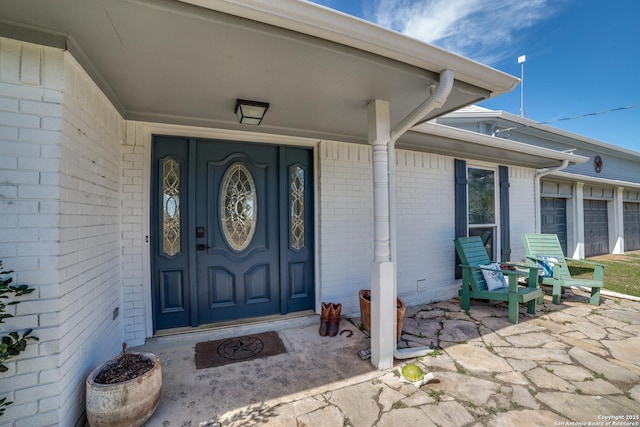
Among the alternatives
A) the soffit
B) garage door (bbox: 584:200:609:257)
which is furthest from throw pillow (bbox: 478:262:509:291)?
garage door (bbox: 584:200:609:257)

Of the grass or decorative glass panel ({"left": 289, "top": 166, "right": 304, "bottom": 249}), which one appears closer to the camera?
decorative glass panel ({"left": 289, "top": 166, "right": 304, "bottom": 249})

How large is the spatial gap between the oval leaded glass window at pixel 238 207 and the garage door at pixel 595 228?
8.86m

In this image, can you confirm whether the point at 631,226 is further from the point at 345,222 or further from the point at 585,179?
the point at 345,222

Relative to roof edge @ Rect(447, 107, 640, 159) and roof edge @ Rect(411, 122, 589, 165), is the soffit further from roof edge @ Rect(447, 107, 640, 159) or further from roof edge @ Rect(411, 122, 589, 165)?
roof edge @ Rect(447, 107, 640, 159)

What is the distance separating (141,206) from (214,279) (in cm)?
97

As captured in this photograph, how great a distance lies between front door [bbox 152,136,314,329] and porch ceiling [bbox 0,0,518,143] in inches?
19.1

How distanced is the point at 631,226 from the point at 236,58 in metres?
12.8

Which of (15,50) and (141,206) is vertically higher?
(15,50)

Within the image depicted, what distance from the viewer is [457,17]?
12.2 ft

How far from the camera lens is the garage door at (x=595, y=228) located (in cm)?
743

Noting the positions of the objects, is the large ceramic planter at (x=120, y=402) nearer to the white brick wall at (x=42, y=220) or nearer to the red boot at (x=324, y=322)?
the white brick wall at (x=42, y=220)

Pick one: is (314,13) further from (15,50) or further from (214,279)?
(214,279)

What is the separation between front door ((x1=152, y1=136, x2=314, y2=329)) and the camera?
2705 mm

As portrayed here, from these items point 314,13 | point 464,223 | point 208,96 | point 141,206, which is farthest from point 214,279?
point 464,223
